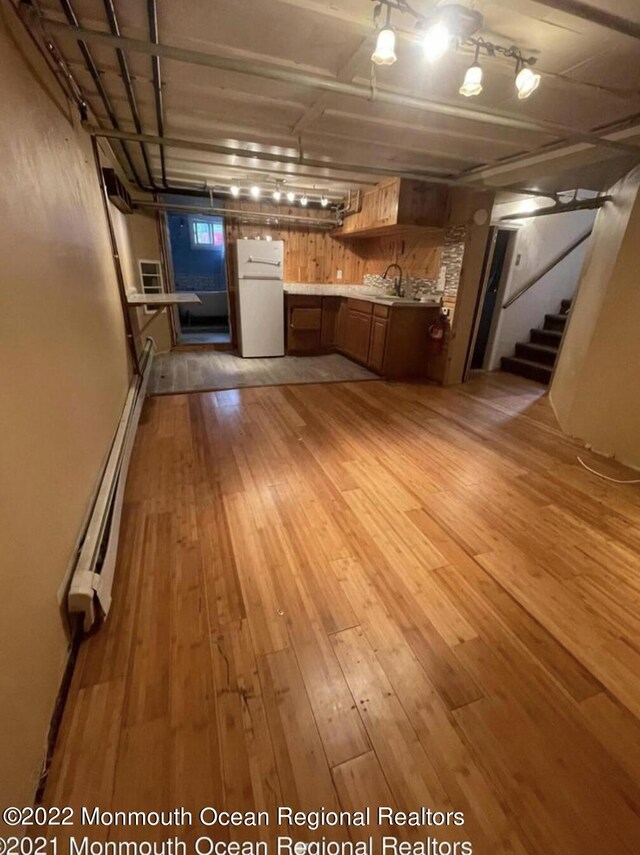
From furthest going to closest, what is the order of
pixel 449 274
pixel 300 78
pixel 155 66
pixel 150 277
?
pixel 150 277 < pixel 449 274 < pixel 155 66 < pixel 300 78

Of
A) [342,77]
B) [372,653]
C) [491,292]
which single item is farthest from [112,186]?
[491,292]

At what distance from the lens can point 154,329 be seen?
18.9 feet

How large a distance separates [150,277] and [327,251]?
2988mm

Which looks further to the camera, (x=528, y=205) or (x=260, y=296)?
(x=260, y=296)

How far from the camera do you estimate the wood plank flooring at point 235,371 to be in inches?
176

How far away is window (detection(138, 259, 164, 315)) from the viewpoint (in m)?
5.46

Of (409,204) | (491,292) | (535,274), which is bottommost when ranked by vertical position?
(491,292)

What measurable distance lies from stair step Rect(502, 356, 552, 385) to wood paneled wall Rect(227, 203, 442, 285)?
1.99m

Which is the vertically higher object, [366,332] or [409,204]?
[409,204]

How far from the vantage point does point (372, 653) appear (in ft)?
4.60

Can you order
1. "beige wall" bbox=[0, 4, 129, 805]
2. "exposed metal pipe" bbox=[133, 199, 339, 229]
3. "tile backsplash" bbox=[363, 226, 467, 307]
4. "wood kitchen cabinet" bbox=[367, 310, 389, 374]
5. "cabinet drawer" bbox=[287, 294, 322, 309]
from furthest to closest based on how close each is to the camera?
"cabinet drawer" bbox=[287, 294, 322, 309] → "exposed metal pipe" bbox=[133, 199, 339, 229] → "wood kitchen cabinet" bbox=[367, 310, 389, 374] → "tile backsplash" bbox=[363, 226, 467, 307] → "beige wall" bbox=[0, 4, 129, 805]

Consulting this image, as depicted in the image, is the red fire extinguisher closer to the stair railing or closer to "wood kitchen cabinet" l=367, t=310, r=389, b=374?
"wood kitchen cabinet" l=367, t=310, r=389, b=374

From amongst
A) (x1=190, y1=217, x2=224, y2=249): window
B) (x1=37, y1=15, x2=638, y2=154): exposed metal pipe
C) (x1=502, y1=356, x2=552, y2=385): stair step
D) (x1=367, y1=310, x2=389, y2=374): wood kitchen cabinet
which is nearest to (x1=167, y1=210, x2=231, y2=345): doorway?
(x1=190, y1=217, x2=224, y2=249): window

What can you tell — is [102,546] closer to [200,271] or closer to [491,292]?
[491,292]
